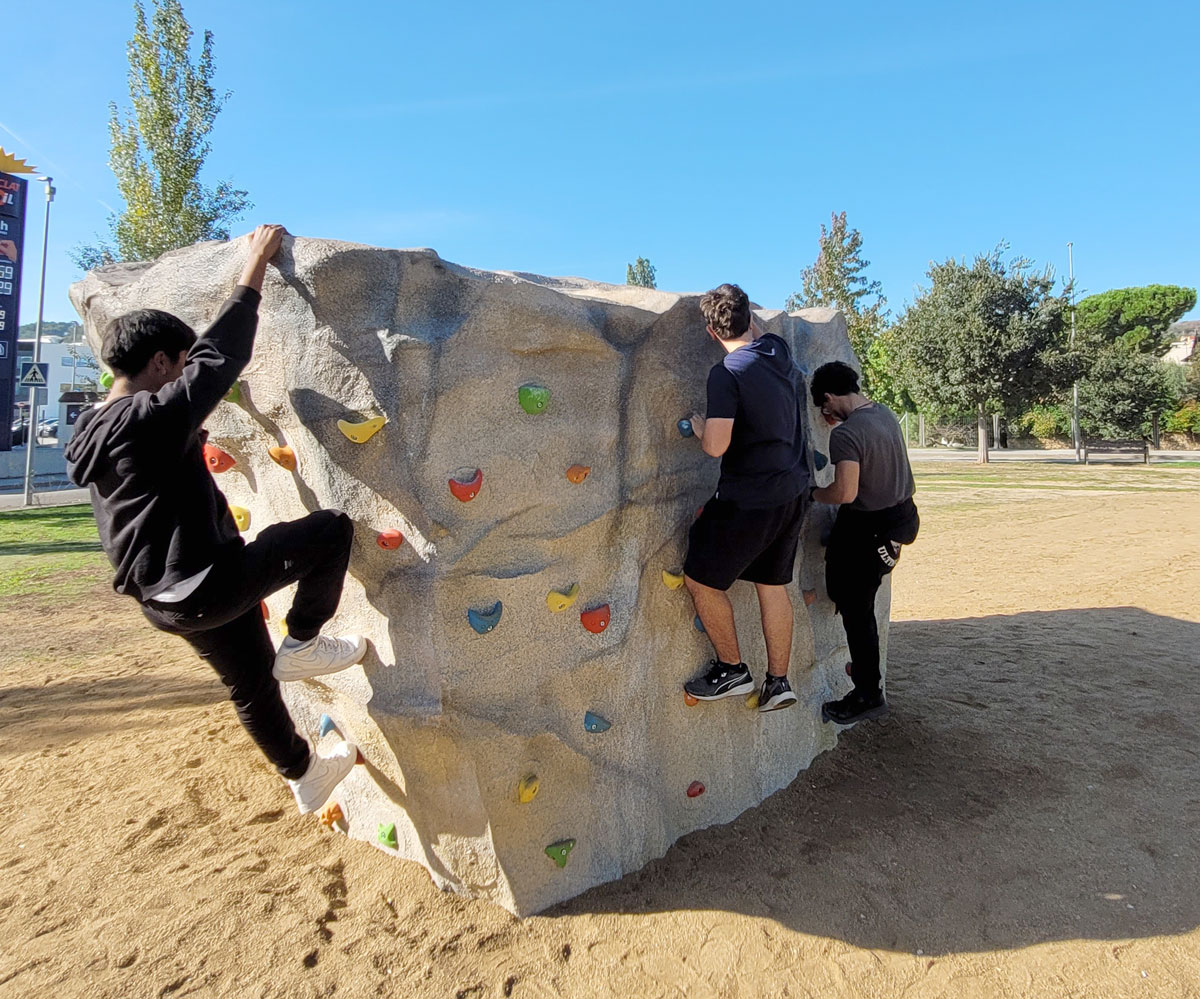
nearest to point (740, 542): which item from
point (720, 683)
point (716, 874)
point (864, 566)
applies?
point (720, 683)

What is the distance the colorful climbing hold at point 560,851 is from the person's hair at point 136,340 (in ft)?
7.72

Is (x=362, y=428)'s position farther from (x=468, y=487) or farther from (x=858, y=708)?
(x=858, y=708)

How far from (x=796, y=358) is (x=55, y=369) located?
2644 inches

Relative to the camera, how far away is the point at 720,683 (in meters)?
3.49

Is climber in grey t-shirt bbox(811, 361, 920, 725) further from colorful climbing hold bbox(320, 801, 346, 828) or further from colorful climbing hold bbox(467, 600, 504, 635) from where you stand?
colorful climbing hold bbox(320, 801, 346, 828)

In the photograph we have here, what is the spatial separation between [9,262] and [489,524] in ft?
55.1

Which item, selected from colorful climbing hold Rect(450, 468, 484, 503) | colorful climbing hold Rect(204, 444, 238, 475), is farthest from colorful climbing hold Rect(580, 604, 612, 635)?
colorful climbing hold Rect(204, 444, 238, 475)

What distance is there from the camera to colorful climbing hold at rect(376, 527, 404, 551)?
2902mm

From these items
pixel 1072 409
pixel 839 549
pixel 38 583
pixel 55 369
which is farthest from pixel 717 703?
pixel 55 369

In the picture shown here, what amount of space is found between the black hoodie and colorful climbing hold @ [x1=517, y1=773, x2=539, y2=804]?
4.78ft

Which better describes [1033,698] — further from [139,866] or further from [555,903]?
[139,866]

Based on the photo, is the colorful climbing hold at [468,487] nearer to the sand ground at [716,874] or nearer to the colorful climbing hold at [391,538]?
the colorful climbing hold at [391,538]

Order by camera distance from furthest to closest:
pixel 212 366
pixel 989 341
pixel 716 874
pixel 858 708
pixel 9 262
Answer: pixel 989 341 → pixel 9 262 → pixel 858 708 → pixel 716 874 → pixel 212 366

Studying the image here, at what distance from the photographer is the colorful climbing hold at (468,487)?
9.46 feet
